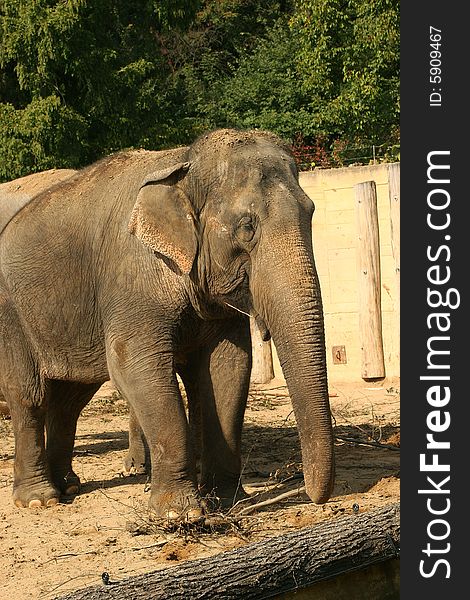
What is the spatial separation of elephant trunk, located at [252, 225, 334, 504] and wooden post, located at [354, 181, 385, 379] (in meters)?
6.10

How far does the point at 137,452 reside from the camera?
839 centimetres

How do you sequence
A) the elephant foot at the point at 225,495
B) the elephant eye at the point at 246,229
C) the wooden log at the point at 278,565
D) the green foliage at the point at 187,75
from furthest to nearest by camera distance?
the green foliage at the point at 187,75 < the elephant foot at the point at 225,495 < the elephant eye at the point at 246,229 < the wooden log at the point at 278,565

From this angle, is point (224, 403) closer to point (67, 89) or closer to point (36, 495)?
point (36, 495)

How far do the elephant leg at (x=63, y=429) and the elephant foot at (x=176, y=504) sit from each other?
4.37 feet

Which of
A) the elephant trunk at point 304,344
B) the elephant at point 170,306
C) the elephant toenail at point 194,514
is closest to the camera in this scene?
the elephant trunk at point 304,344

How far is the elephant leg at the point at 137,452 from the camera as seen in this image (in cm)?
838

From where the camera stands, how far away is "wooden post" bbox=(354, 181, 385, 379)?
40.0 feet

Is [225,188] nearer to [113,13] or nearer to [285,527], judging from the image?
[285,527]

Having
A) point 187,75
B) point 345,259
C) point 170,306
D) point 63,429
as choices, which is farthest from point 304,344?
point 187,75

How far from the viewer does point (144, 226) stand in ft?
21.7

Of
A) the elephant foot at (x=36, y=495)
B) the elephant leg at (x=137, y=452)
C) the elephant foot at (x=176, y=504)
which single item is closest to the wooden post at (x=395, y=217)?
the elephant leg at (x=137, y=452)

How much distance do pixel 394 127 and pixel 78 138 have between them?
774 centimetres

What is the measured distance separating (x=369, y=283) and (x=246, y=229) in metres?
6.07

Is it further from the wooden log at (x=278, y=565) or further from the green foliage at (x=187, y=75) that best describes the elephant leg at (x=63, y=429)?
the green foliage at (x=187, y=75)
